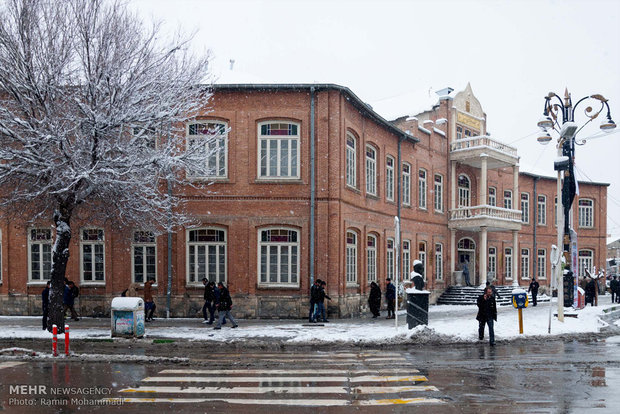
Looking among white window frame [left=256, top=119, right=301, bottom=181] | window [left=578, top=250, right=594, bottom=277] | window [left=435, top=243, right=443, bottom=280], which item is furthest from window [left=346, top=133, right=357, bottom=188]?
window [left=578, top=250, right=594, bottom=277]

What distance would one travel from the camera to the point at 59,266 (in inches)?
634

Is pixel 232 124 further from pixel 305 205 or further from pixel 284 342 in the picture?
pixel 284 342

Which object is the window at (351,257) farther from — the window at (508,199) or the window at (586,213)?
the window at (586,213)

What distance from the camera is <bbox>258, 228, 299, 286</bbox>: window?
21.1m

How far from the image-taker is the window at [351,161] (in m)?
23.1

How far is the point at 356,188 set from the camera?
23.7 m

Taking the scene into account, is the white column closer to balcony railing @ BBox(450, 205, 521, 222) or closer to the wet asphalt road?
balcony railing @ BBox(450, 205, 521, 222)

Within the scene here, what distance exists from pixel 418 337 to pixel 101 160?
9574 millimetres

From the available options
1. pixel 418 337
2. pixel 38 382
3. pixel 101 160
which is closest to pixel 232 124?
pixel 101 160

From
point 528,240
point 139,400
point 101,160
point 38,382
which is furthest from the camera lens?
point 528,240

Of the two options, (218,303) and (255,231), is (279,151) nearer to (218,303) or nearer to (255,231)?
(255,231)

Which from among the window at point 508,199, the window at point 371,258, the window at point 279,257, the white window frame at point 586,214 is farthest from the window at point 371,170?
the white window frame at point 586,214

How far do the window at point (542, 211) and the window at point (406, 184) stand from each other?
51.9ft
